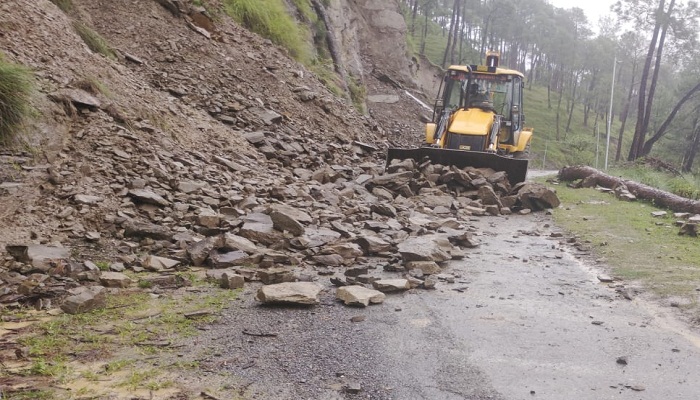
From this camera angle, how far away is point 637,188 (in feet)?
44.5

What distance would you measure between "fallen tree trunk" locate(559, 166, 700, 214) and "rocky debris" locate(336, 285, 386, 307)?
330 inches

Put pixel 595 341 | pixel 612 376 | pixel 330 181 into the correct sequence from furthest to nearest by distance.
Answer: pixel 330 181 → pixel 595 341 → pixel 612 376

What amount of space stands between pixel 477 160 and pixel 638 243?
5684mm

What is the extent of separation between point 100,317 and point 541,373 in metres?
3.61

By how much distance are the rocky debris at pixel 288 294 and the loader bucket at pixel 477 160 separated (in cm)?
884

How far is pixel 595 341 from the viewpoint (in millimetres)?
4562

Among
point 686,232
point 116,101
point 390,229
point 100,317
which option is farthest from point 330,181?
point 100,317

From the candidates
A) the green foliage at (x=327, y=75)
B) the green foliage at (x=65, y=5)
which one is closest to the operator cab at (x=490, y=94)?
the green foliage at (x=327, y=75)

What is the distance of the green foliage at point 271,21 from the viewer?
17.0 metres

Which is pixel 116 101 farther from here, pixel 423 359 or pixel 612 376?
pixel 612 376

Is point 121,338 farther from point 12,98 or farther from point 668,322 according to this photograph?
point 668,322

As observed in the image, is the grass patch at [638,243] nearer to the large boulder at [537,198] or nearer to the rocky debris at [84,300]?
the large boulder at [537,198]

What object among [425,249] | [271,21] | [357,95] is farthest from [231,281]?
[357,95]

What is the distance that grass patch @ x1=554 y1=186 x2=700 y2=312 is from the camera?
625 cm
